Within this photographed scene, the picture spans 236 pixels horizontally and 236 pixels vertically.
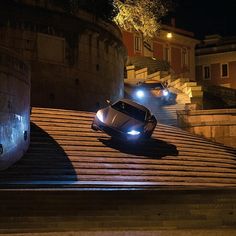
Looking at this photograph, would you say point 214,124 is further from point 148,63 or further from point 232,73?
point 232,73

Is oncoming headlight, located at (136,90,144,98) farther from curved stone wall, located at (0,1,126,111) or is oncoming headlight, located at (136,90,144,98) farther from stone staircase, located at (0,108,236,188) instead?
stone staircase, located at (0,108,236,188)

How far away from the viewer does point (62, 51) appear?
2200 centimetres

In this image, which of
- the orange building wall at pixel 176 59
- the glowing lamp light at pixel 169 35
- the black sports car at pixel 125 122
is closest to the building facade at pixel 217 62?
the orange building wall at pixel 176 59

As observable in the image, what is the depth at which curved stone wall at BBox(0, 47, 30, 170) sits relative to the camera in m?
13.0

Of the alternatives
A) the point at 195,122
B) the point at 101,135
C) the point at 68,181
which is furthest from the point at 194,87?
the point at 68,181

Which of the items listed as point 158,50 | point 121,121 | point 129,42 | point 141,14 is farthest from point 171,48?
point 121,121

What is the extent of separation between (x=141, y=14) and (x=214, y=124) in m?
A: 10.3

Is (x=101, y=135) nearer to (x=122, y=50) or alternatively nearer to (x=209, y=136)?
(x=209, y=136)

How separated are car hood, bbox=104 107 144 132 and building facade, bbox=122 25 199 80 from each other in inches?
1156

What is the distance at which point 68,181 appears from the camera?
41.2 ft

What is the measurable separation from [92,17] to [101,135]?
832 centimetres

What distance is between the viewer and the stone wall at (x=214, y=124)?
21.3m

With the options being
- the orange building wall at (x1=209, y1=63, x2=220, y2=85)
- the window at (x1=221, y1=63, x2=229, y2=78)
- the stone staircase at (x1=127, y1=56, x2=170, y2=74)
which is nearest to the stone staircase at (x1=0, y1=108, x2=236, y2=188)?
the stone staircase at (x1=127, y1=56, x2=170, y2=74)

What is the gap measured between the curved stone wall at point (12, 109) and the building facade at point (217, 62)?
38.3 metres
